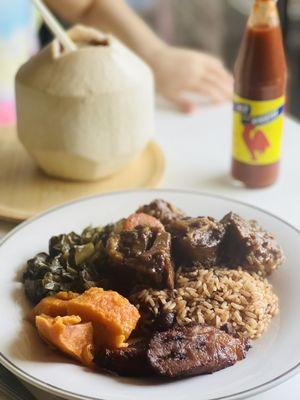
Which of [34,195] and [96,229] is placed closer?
[96,229]

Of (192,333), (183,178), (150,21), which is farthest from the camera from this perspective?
(150,21)

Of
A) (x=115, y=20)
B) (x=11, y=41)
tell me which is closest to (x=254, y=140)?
(x=115, y=20)

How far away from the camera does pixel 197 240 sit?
1.13m

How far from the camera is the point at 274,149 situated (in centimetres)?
154

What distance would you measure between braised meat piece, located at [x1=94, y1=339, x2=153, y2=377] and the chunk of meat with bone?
0.14 metres

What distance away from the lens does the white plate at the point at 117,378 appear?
0.91 m

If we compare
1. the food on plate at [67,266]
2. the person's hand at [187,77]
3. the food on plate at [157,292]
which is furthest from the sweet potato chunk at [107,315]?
the person's hand at [187,77]

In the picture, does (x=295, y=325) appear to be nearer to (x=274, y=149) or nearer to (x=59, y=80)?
(x=274, y=149)

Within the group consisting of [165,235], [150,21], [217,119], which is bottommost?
[150,21]

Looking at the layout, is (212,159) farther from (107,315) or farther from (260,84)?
(107,315)

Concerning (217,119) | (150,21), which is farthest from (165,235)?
(150,21)

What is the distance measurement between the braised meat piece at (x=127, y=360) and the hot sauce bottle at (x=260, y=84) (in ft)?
2.21

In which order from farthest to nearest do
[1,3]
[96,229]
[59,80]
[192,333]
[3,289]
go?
[1,3] < [59,80] < [96,229] < [3,289] < [192,333]

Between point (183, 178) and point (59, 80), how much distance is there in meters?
0.39
